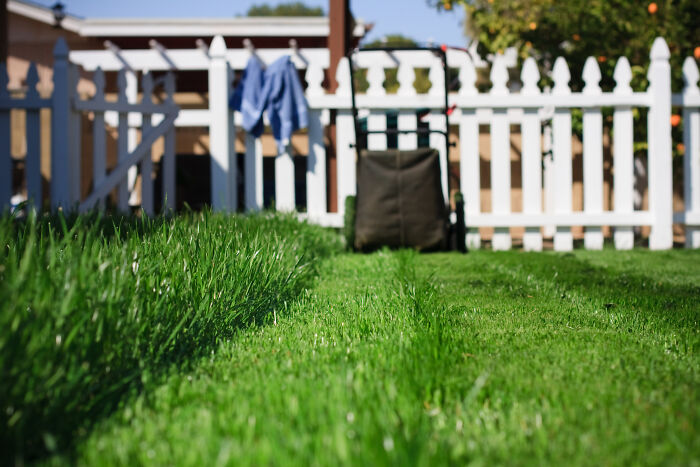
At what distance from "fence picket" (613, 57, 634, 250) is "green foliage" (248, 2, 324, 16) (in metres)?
40.5

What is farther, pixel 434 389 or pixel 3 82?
pixel 3 82

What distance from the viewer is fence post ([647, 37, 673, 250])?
5.74m

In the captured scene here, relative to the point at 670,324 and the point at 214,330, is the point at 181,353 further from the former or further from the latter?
the point at 670,324

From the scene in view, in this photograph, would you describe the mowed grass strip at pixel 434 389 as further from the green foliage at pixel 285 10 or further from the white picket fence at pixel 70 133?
the green foliage at pixel 285 10

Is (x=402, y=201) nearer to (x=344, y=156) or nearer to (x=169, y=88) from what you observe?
(x=344, y=156)

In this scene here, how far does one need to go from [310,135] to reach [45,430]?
188 inches

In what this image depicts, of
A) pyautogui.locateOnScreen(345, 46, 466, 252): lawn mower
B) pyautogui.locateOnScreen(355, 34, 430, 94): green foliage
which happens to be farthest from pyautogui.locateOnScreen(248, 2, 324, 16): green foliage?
pyautogui.locateOnScreen(345, 46, 466, 252): lawn mower

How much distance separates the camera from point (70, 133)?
18.8 feet

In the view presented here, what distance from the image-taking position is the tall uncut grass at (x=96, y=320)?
126cm

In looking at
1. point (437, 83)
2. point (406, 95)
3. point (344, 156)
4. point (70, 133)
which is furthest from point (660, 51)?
point (70, 133)

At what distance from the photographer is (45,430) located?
1.27m

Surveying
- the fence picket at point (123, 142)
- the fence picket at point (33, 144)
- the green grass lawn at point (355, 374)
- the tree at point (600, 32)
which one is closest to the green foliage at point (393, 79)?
the tree at point (600, 32)

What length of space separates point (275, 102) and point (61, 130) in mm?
1833

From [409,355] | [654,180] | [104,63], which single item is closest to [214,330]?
[409,355]
